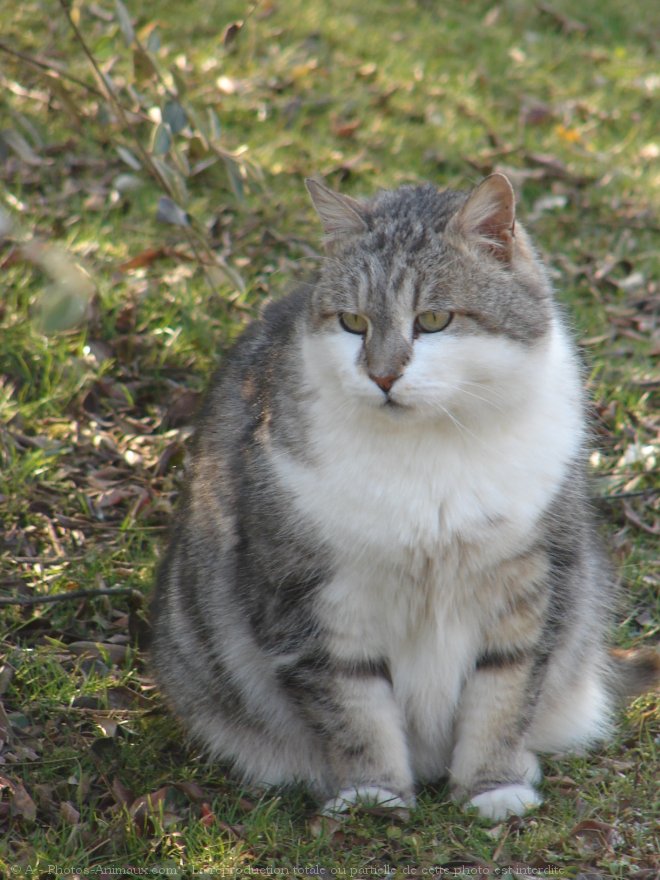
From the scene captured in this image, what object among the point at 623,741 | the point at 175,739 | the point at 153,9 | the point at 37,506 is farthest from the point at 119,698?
the point at 153,9

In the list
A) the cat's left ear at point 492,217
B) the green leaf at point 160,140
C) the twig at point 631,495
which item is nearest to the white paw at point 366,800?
the cat's left ear at point 492,217

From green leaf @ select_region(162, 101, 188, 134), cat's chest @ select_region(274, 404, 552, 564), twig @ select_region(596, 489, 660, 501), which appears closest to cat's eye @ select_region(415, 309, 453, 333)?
cat's chest @ select_region(274, 404, 552, 564)

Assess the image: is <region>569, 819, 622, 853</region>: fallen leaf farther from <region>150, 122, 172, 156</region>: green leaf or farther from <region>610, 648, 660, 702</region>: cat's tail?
<region>150, 122, 172, 156</region>: green leaf

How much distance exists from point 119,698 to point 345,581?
982 millimetres

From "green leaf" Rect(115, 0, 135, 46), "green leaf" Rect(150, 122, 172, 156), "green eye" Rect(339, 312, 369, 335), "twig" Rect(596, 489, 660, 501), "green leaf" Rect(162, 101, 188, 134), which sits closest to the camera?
Result: "green eye" Rect(339, 312, 369, 335)

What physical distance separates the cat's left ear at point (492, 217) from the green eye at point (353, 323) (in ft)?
1.03

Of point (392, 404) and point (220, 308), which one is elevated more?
point (392, 404)

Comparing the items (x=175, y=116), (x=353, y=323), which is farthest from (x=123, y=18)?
(x=353, y=323)

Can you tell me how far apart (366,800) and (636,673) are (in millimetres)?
1007

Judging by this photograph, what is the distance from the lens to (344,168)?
561 centimetres

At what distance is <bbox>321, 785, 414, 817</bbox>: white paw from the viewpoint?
284 cm

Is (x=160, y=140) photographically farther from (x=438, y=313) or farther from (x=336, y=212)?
(x=438, y=313)

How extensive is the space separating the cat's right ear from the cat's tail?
1516mm

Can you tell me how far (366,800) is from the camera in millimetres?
2838
